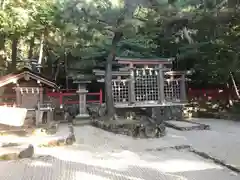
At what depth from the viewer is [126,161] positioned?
277 inches

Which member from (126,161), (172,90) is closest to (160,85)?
(172,90)

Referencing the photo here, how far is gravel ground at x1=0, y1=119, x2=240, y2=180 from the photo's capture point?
231 inches

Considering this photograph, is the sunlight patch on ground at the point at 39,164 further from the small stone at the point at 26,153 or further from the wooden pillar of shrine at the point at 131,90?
the wooden pillar of shrine at the point at 131,90

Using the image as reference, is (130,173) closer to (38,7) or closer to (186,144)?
(186,144)

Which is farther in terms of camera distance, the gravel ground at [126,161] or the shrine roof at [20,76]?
the shrine roof at [20,76]

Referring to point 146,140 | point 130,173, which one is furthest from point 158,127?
point 130,173

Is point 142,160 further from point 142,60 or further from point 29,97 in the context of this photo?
point 142,60

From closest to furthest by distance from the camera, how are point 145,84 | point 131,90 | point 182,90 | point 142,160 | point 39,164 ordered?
point 39,164
point 142,160
point 131,90
point 145,84
point 182,90

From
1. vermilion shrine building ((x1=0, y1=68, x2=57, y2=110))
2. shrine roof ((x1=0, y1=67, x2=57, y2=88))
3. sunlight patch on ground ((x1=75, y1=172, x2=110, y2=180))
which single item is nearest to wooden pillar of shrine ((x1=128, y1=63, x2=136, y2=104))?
vermilion shrine building ((x1=0, y1=68, x2=57, y2=110))

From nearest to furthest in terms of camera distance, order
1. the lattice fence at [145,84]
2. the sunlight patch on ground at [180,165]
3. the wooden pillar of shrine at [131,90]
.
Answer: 1. the sunlight patch on ground at [180,165]
2. the wooden pillar of shrine at [131,90]
3. the lattice fence at [145,84]

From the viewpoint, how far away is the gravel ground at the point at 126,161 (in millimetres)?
5855

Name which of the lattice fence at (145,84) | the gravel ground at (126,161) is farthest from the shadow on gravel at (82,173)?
the lattice fence at (145,84)

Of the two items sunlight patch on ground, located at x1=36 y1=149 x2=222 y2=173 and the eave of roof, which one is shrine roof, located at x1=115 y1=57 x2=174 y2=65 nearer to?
the eave of roof

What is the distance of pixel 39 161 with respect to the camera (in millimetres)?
6930
